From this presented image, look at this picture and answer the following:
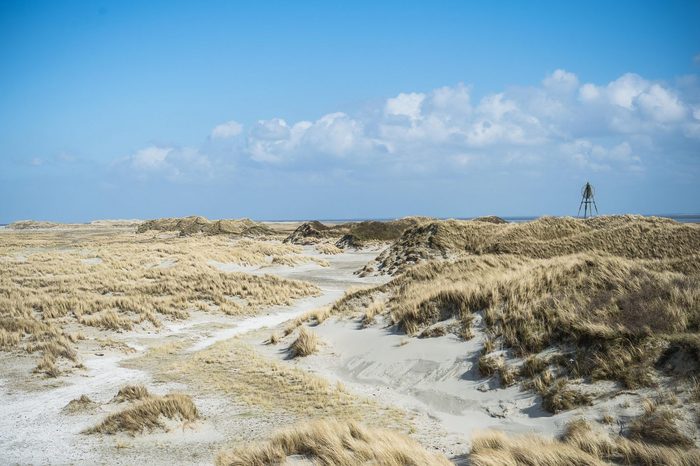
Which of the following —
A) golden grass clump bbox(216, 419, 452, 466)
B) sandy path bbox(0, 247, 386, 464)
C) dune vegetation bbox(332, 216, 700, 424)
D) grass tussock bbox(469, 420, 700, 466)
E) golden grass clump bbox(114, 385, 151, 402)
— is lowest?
sandy path bbox(0, 247, 386, 464)

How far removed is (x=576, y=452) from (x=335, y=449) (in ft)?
9.60

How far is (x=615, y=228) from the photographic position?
1109 inches

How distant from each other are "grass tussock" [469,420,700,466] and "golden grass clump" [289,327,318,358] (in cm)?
735

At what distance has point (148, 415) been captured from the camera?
27.8 feet

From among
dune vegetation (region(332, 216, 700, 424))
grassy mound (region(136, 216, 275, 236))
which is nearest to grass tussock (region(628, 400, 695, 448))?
dune vegetation (region(332, 216, 700, 424))

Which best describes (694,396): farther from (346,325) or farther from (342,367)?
(346,325)

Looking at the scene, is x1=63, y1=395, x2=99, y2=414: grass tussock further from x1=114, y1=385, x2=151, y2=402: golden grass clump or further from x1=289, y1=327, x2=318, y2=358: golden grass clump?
x1=289, y1=327, x2=318, y2=358: golden grass clump

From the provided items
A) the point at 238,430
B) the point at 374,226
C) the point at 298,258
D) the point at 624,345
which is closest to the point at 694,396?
the point at 624,345

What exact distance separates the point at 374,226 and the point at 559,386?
56.1m

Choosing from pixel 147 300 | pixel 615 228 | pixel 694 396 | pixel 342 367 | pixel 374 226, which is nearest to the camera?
pixel 694 396

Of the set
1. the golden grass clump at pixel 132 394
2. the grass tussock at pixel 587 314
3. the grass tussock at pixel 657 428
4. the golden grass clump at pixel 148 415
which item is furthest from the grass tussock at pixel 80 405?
the grass tussock at pixel 657 428

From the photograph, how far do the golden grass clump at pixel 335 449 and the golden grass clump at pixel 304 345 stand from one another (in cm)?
611

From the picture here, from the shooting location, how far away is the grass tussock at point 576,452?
5.50 meters

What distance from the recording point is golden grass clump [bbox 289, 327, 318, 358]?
13328 mm
